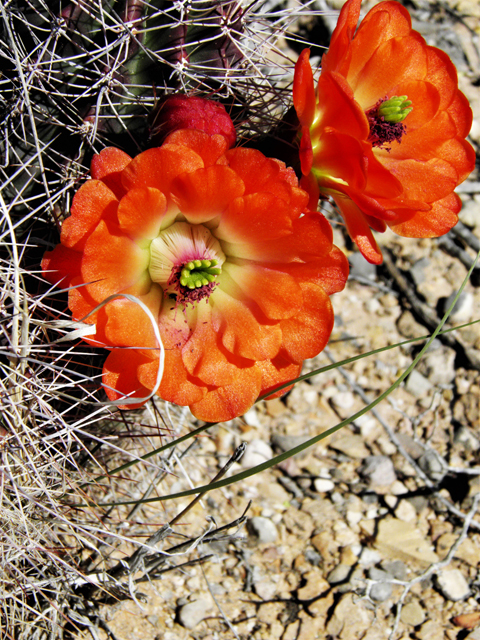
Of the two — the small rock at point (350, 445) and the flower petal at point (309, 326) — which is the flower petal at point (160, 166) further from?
the small rock at point (350, 445)

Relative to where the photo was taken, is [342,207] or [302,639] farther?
[302,639]

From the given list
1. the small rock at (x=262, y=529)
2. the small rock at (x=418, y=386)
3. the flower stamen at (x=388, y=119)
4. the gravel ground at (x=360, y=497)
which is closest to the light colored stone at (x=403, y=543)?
the gravel ground at (x=360, y=497)

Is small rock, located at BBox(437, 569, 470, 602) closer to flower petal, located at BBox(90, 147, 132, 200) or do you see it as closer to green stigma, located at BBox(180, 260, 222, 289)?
green stigma, located at BBox(180, 260, 222, 289)

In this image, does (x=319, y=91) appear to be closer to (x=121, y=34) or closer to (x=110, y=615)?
(x=121, y=34)

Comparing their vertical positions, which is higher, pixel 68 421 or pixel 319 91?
pixel 319 91

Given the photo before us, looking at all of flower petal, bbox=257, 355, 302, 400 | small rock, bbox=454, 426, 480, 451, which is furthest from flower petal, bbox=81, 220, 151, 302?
small rock, bbox=454, 426, 480, 451

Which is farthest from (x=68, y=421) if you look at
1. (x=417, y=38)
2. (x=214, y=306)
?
(x=417, y=38)

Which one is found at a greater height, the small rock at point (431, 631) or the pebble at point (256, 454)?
the small rock at point (431, 631)
